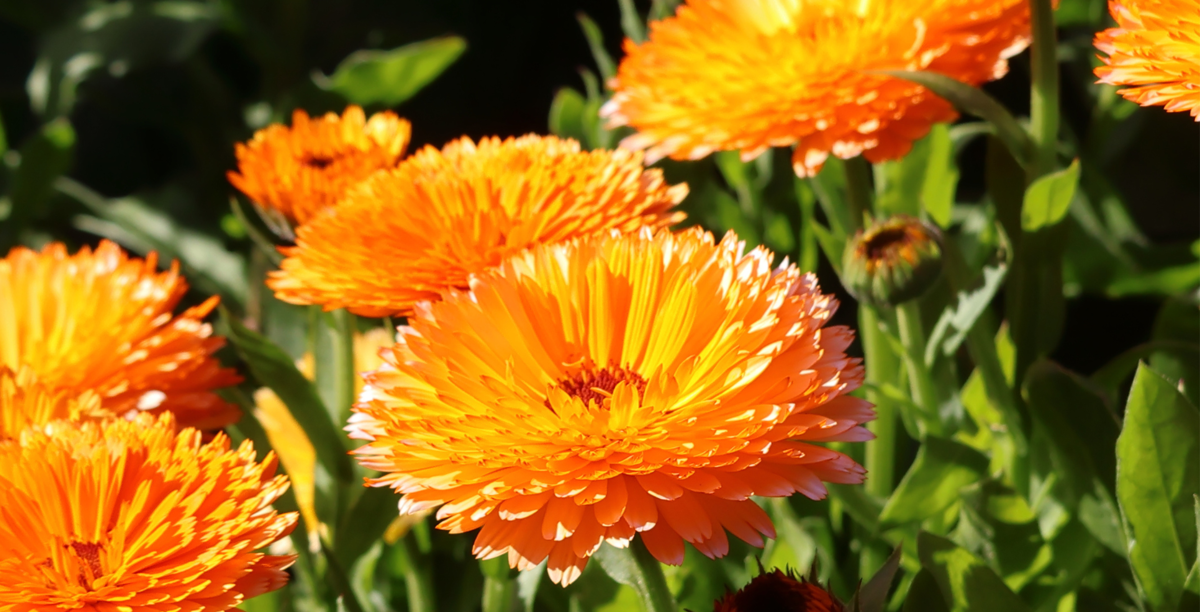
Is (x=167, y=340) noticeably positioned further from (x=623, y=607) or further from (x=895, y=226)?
(x=895, y=226)

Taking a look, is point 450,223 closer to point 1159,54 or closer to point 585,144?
point 1159,54

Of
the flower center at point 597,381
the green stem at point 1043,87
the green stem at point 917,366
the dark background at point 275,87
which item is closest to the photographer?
the flower center at point 597,381

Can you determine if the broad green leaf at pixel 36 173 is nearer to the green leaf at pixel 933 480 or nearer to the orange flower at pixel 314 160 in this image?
the orange flower at pixel 314 160

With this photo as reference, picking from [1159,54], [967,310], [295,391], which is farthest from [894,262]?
[295,391]

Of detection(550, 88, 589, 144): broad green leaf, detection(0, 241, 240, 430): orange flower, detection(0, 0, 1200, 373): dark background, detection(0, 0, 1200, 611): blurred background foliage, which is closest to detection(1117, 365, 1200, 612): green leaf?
detection(0, 0, 1200, 611): blurred background foliage

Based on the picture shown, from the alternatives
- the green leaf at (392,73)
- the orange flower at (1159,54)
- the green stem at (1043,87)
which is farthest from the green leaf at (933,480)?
the green leaf at (392,73)

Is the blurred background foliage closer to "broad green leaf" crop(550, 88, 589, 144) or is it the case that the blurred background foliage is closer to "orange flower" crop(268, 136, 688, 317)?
"broad green leaf" crop(550, 88, 589, 144)

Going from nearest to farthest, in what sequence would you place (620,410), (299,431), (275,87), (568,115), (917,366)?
(620,410) → (917,366) → (299,431) → (568,115) → (275,87)
